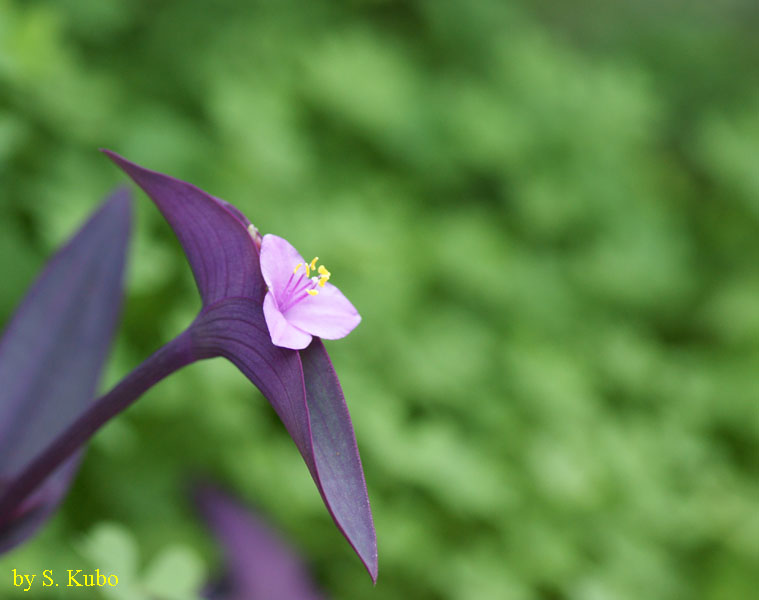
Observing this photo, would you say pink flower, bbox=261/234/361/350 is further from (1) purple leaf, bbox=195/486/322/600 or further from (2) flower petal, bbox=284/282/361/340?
(1) purple leaf, bbox=195/486/322/600

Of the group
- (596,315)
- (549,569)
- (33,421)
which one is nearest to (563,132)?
(596,315)

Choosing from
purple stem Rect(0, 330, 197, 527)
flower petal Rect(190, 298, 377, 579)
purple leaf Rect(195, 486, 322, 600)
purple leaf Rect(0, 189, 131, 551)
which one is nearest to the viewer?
flower petal Rect(190, 298, 377, 579)

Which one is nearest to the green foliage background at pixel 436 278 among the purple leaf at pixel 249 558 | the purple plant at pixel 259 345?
the purple leaf at pixel 249 558

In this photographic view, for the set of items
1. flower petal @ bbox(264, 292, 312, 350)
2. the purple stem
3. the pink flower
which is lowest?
the purple stem

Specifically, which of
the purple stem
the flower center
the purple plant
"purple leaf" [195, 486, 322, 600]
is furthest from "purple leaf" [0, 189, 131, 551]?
"purple leaf" [195, 486, 322, 600]

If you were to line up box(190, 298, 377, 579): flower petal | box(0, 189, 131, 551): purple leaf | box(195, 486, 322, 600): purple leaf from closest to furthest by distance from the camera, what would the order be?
box(190, 298, 377, 579): flower petal, box(0, 189, 131, 551): purple leaf, box(195, 486, 322, 600): purple leaf

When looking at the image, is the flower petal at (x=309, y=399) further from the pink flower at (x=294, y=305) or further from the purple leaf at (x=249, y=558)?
the purple leaf at (x=249, y=558)

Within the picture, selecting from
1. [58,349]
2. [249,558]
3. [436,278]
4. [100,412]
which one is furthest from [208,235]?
[436,278]

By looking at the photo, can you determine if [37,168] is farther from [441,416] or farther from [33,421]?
[441,416]
